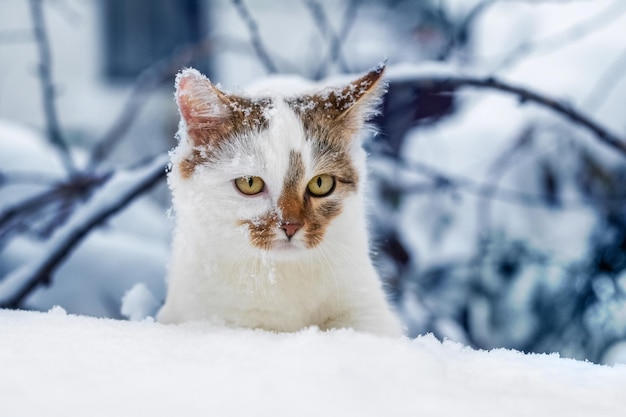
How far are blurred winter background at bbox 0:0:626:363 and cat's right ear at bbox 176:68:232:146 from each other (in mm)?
116

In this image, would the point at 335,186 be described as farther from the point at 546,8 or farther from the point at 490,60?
the point at 546,8

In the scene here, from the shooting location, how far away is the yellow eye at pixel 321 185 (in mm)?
1014

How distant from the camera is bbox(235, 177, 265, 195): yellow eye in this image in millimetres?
963

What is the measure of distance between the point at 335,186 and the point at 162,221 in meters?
1.80

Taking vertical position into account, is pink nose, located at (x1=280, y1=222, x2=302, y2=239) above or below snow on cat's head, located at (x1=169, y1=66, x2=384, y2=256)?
below

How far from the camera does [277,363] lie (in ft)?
2.16

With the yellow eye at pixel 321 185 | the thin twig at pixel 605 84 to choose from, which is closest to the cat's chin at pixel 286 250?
the yellow eye at pixel 321 185

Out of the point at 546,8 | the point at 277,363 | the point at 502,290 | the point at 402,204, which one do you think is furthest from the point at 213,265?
the point at 546,8

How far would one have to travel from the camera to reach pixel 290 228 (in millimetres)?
925

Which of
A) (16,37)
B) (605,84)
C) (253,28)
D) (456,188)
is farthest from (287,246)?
(16,37)

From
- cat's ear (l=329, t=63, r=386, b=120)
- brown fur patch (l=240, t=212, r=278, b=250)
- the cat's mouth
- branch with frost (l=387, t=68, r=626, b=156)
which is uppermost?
branch with frost (l=387, t=68, r=626, b=156)

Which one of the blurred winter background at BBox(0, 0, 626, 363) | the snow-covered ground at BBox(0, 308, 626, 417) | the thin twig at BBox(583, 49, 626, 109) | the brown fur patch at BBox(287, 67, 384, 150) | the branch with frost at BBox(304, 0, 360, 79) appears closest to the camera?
the snow-covered ground at BBox(0, 308, 626, 417)

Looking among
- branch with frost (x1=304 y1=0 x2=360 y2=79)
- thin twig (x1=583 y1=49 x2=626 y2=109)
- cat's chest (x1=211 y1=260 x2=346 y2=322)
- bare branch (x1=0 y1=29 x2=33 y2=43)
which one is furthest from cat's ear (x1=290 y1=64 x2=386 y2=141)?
thin twig (x1=583 y1=49 x2=626 y2=109)

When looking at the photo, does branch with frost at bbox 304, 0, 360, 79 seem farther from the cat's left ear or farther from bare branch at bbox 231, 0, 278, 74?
the cat's left ear
